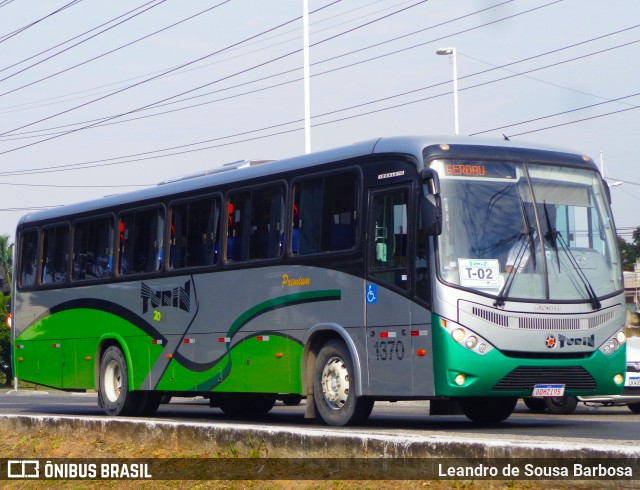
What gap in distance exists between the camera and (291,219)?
16.0 m

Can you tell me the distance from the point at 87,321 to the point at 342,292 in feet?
22.9

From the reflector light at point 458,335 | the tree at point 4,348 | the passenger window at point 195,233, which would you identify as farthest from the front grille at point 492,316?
the tree at point 4,348

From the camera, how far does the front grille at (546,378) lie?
1368 cm

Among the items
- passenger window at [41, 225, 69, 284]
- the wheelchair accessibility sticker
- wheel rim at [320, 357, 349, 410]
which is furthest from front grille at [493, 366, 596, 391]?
passenger window at [41, 225, 69, 284]

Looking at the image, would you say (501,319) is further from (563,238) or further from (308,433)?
(308,433)

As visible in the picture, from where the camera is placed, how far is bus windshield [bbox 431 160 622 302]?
44.9 feet

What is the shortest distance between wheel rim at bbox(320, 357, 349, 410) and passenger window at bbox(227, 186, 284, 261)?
183 centimetres

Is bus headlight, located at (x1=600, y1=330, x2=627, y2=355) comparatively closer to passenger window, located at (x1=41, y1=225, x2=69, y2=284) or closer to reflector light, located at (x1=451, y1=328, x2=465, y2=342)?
reflector light, located at (x1=451, y1=328, x2=465, y2=342)

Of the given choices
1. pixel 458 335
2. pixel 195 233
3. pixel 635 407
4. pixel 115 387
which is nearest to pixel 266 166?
pixel 195 233

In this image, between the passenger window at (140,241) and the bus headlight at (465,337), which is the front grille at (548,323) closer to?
the bus headlight at (465,337)

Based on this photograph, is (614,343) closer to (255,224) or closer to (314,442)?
(255,224)

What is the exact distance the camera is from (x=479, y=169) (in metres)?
14.2

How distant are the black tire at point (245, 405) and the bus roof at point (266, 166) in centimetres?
343

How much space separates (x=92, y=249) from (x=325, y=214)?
6427mm
